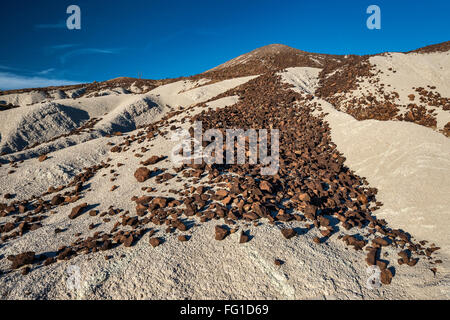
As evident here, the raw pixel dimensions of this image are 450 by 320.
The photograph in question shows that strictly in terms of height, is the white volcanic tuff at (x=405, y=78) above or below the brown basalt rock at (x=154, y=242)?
above

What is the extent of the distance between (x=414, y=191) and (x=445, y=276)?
4.11 metres

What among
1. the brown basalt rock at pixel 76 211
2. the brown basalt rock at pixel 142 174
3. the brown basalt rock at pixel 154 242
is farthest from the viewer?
the brown basalt rock at pixel 142 174

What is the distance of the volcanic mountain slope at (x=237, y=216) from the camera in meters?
5.38

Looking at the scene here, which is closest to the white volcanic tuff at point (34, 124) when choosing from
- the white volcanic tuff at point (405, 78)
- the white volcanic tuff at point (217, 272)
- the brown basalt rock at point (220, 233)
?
the white volcanic tuff at point (217, 272)

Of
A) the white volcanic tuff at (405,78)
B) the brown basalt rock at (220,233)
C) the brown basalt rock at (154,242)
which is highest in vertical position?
the white volcanic tuff at (405,78)

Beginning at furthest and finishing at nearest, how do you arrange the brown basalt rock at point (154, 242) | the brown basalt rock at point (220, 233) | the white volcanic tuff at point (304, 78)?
the white volcanic tuff at point (304, 78)
the brown basalt rock at point (220, 233)
the brown basalt rock at point (154, 242)

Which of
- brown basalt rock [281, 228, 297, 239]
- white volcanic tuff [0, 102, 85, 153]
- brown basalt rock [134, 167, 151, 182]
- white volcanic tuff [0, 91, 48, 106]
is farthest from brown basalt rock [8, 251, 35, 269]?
white volcanic tuff [0, 91, 48, 106]

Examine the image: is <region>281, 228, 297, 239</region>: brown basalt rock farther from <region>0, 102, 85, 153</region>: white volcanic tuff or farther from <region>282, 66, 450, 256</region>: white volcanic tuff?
<region>0, 102, 85, 153</region>: white volcanic tuff

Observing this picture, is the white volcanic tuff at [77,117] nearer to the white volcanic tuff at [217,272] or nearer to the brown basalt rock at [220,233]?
the white volcanic tuff at [217,272]

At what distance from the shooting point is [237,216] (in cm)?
720

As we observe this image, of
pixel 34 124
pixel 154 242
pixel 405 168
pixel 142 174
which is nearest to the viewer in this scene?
pixel 154 242

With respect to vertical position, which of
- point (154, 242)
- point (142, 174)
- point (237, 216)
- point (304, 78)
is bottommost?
point (154, 242)


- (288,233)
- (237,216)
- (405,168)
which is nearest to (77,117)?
(237,216)

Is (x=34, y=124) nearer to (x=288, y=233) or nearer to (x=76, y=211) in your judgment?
(x=76, y=211)
